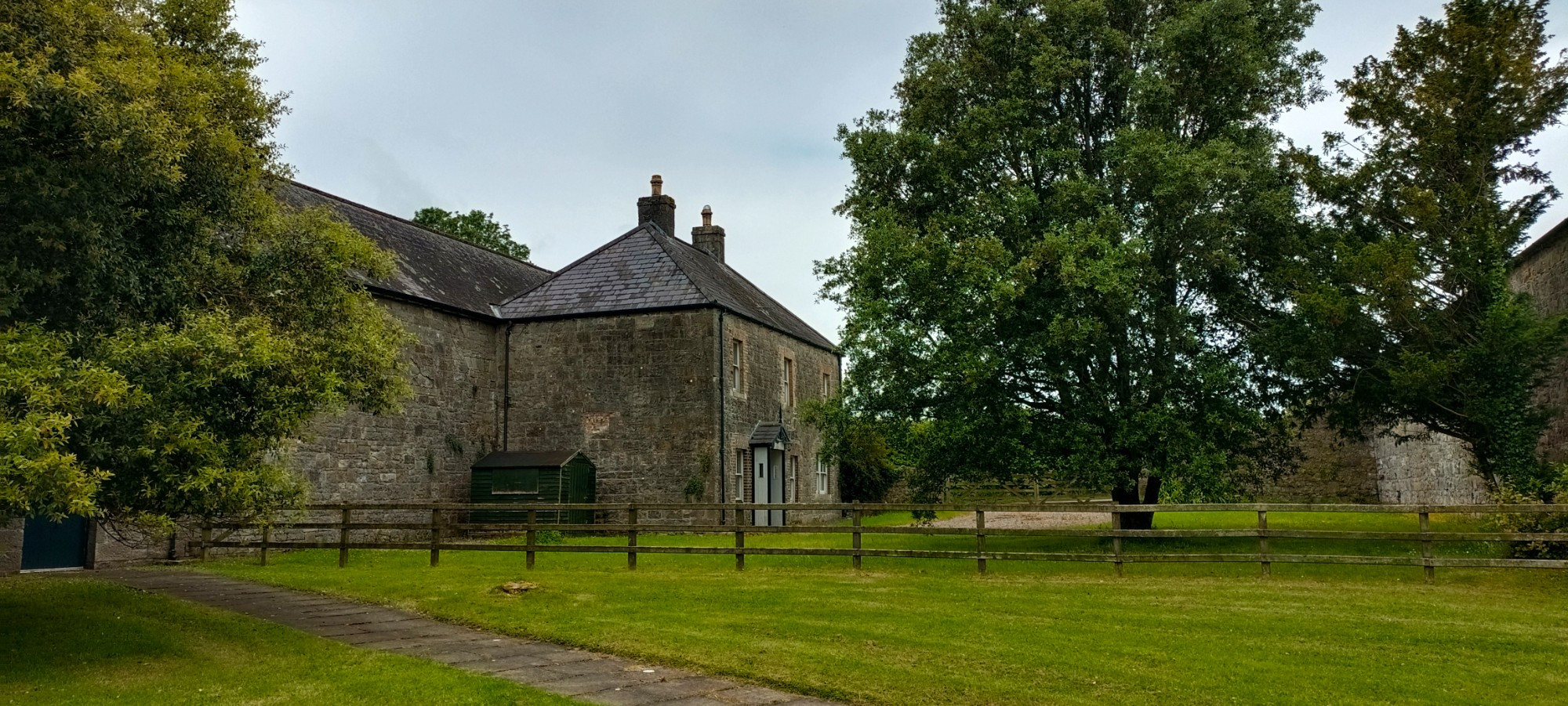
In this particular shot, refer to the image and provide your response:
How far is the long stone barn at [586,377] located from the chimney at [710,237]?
592cm

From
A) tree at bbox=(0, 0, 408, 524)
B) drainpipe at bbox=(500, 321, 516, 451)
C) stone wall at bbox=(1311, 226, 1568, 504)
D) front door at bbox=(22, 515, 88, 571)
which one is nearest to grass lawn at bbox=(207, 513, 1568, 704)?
front door at bbox=(22, 515, 88, 571)

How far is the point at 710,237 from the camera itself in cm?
3362

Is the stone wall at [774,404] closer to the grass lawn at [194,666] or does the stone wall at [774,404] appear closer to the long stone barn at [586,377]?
the long stone barn at [586,377]

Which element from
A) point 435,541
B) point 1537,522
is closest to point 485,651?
point 435,541

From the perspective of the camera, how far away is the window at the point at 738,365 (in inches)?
998

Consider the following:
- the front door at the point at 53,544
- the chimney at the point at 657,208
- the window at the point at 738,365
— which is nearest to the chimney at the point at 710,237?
the chimney at the point at 657,208

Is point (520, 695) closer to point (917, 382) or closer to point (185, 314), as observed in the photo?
Answer: point (185, 314)

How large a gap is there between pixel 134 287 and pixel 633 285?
57.7 ft

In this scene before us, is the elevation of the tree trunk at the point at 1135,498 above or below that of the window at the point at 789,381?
below

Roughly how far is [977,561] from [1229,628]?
16.9 feet

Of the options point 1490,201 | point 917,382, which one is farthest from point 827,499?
point 1490,201

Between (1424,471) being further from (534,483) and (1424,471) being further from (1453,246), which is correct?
(534,483)

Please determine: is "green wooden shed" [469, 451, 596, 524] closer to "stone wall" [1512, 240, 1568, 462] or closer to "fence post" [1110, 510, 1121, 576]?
"fence post" [1110, 510, 1121, 576]

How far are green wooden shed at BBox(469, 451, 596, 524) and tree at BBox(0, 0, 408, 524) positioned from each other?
13.8 metres
